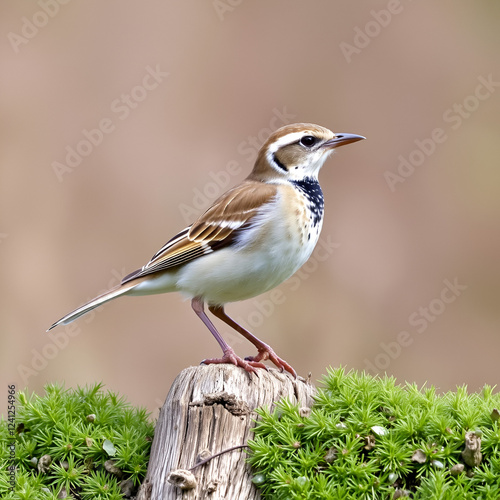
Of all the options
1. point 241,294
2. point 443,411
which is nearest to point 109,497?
point 241,294

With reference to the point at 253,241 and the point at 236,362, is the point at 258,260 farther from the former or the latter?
A: the point at 236,362

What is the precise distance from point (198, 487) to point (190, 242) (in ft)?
5.55

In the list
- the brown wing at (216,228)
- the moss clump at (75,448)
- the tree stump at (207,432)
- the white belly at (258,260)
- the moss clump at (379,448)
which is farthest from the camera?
the brown wing at (216,228)

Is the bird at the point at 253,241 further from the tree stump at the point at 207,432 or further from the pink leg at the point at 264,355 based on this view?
the tree stump at the point at 207,432

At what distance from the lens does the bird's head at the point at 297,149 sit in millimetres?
5066

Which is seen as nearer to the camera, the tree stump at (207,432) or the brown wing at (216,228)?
the tree stump at (207,432)

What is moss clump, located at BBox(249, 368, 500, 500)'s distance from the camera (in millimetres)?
3678

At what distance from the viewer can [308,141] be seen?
5.07m

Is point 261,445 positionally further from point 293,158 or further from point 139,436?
point 293,158

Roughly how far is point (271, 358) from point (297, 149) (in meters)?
1.42

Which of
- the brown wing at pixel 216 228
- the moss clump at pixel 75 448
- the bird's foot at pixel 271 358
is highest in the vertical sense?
the brown wing at pixel 216 228

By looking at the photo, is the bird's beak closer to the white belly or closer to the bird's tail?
the white belly

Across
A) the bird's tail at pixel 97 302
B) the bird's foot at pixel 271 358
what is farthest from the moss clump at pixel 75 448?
the bird's foot at pixel 271 358

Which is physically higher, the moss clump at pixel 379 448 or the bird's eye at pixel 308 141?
the bird's eye at pixel 308 141
